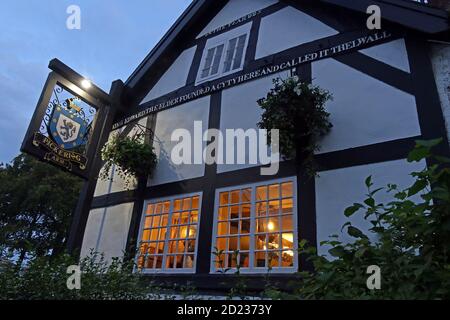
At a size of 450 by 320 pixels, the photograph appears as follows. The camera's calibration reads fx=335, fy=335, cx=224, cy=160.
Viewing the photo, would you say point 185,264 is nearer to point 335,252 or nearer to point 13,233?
point 335,252

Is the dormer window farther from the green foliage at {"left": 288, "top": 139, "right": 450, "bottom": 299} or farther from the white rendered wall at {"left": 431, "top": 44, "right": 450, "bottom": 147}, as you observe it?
the green foliage at {"left": 288, "top": 139, "right": 450, "bottom": 299}

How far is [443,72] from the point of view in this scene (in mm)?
5008

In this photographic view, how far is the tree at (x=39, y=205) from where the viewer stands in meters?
18.1

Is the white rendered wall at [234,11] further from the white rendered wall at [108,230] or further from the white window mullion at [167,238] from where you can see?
the white rendered wall at [108,230]

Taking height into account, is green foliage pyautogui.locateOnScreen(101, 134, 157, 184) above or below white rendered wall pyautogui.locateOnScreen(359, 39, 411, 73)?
below

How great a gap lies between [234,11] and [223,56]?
1420 mm

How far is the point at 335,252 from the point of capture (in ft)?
6.33

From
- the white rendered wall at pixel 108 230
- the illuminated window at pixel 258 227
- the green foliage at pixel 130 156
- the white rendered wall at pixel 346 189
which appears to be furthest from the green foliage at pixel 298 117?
the white rendered wall at pixel 108 230

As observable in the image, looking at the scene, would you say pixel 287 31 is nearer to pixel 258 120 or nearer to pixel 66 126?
pixel 258 120

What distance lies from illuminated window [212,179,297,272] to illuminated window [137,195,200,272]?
1.92ft

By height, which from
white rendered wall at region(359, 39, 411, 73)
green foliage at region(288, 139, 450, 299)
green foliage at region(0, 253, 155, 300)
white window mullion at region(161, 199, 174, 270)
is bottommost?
green foliage at region(0, 253, 155, 300)

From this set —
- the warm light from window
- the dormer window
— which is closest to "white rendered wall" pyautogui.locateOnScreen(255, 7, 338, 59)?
the dormer window

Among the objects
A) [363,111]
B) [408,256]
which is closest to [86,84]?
[363,111]

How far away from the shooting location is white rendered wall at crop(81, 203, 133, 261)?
285 inches
